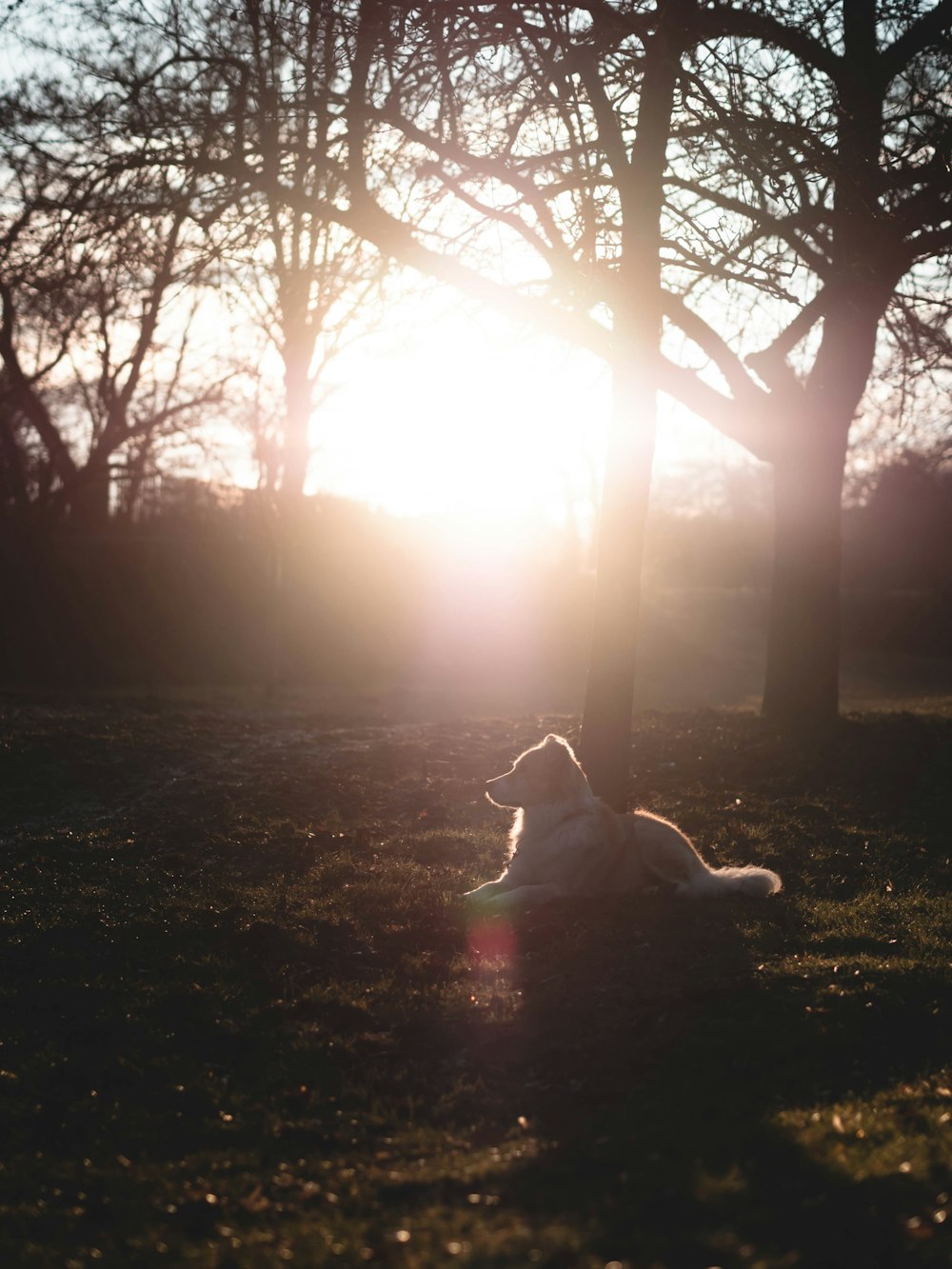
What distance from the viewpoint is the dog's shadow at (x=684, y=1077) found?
3344 millimetres

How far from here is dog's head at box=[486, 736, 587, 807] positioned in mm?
7129

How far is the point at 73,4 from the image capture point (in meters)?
10.3

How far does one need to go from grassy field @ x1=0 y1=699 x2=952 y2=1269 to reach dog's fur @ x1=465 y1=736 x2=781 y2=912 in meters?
0.18

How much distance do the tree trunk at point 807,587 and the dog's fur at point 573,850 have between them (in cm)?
700

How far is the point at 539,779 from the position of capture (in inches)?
282

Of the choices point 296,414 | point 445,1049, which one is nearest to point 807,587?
point 445,1049

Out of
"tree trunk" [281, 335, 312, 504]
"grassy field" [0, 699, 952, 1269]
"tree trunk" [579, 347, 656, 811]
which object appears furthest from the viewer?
"tree trunk" [281, 335, 312, 504]

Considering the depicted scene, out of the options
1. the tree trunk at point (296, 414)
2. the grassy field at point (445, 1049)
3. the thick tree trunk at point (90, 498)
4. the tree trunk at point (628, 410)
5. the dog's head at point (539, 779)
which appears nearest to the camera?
the grassy field at point (445, 1049)

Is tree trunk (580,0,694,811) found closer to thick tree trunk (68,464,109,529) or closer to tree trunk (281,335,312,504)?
tree trunk (281,335,312,504)

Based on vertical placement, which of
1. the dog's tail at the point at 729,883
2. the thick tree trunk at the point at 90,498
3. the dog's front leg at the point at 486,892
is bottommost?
the dog's front leg at the point at 486,892

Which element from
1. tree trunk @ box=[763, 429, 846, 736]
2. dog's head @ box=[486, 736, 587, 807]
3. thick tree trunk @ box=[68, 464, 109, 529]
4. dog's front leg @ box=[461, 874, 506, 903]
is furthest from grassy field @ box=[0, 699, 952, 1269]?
thick tree trunk @ box=[68, 464, 109, 529]

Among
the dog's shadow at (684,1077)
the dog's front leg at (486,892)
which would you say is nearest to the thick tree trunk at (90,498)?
the dog's front leg at (486,892)

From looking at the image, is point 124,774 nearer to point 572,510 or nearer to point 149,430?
point 149,430

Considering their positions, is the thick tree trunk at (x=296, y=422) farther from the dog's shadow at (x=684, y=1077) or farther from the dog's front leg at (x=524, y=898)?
the dog's shadow at (x=684, y=1077)
